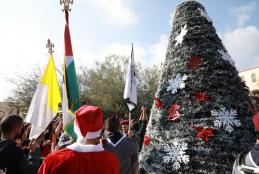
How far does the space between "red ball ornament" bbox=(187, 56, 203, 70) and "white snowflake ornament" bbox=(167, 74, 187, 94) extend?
181mm

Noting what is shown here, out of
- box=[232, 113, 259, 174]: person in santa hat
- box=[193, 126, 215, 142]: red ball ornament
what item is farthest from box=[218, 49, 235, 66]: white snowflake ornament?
box=[232, 113, 259, 174]: person in santa hat

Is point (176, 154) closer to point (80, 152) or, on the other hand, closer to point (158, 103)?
point (158, 103)

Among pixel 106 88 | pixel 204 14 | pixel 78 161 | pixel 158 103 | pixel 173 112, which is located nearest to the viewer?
pixel 78 161

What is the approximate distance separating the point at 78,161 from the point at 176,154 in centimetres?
213

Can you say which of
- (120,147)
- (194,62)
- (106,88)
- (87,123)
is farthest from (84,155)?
(106,88)

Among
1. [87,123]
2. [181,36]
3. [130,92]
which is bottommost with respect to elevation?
[87,123]

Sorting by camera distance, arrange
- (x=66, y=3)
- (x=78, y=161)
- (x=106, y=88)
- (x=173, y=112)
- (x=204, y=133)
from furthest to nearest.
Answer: (x=106, y=88) < (x=66, y=3) < (x=173, y=112) < (x=204, y=133) < (x=78, y=161)

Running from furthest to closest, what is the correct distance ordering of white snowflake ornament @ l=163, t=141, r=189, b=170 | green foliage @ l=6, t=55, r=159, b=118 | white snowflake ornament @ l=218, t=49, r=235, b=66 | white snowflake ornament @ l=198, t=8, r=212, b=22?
1. green foliage @ l=6, t=55, r=159, b=118
2. white snowflake ornament @ l=198, t=8, r=212, b=22
3. white snowflake ornament @ l=218, t=49, r=235, b=66
4. white snowflake ornament @ l=163, t=141, r=189, b=170

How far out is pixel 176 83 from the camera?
470 centimetres

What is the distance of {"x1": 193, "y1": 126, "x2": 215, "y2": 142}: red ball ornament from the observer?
13.9 ft

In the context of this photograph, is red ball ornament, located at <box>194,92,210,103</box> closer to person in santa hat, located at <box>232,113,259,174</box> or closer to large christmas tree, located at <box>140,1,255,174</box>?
large christmas tree, located at <box>140,1,255,174</box>

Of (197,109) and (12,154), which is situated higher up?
(197,109)

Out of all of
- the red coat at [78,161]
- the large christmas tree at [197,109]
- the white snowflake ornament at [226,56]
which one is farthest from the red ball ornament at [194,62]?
the red coat at [78,161]

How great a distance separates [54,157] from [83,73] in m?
34.4
